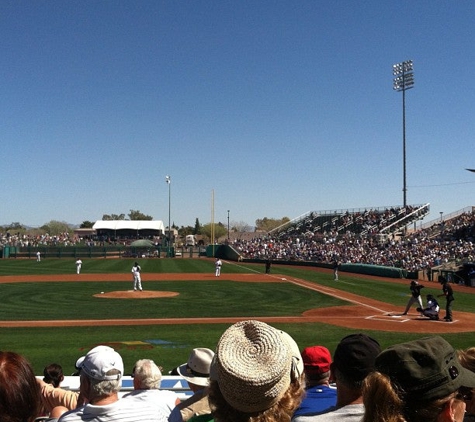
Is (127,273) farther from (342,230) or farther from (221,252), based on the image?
(342,230)

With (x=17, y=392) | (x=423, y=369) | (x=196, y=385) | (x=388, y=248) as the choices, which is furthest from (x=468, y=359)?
(x=388, y=248)

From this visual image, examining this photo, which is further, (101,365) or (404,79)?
(404,79)

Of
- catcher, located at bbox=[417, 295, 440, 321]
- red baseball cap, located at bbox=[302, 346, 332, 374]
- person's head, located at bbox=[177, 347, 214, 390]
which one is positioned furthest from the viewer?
catcher, located at bbox=[417, 295, 440, 321]

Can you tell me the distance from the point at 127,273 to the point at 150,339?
26.7 metres

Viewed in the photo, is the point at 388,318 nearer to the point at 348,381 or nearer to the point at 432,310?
the point at 432,310

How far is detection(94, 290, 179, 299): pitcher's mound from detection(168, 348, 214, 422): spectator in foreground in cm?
2282

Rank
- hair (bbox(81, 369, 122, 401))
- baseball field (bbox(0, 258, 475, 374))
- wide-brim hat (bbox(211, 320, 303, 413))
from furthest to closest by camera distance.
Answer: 1. baseball field (bbox(0, 258, 475, 374))
2. hair (bbox(81, 369, 122, 401))
3. wide-brim hat (bbox(211, 320, 303, 413))

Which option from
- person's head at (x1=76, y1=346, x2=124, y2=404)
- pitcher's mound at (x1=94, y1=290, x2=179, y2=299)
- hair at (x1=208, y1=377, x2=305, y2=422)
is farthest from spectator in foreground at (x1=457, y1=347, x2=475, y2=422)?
pitcher's mound at (x1=94, y1=290, x2=179, y2=299)

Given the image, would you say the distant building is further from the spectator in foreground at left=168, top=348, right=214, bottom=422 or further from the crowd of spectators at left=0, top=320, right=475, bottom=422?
the crowd of spectators at left=0, top=320, right=475, bottom=422

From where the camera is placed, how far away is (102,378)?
3.86m

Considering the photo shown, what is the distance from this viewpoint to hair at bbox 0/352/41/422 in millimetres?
2738

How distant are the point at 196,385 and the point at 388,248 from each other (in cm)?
5060

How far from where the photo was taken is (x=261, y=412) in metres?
2.51

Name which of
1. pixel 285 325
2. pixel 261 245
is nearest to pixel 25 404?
pixel 285 325
